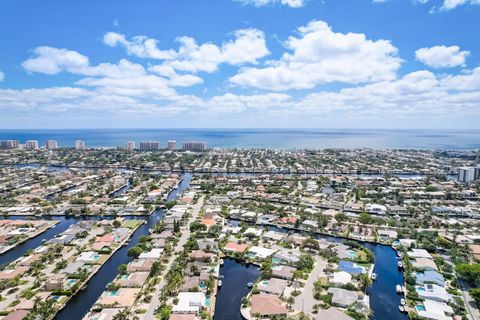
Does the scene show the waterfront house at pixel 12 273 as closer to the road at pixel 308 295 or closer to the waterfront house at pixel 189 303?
the waterfront house at pixel 189 303

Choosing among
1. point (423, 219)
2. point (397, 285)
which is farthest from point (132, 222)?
point (423, 219)

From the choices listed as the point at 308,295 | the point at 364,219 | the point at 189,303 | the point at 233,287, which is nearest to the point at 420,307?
the point at 308,295

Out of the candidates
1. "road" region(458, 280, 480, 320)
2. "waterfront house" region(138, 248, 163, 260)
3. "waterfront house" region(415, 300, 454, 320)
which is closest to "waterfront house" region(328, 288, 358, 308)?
"waterfront house" region(415, 300, 454, 320)

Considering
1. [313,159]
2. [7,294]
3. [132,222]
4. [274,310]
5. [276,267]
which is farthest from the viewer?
[313,159]

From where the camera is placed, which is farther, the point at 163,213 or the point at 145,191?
the point at 145,191

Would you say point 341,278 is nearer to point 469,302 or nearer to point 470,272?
point 469,302

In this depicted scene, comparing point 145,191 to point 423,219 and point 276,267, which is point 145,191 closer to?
point 276,267

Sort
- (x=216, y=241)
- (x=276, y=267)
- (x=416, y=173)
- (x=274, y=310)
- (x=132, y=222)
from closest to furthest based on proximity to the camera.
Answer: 1. (x=274, y=310)
2. (x=276, y=267)
3. (x=216, y=241)
4. (x=132, y=222)
5. (x=416, y=173)

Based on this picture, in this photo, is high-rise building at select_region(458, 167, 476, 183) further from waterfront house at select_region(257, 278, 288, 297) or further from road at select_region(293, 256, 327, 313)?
waterfront house at select_region(257, 278, 288, 297)
